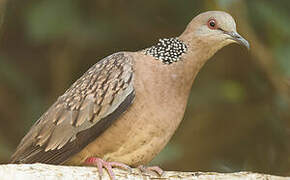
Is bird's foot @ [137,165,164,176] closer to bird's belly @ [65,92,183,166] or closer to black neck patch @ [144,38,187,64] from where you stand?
bird's belly @ [65,92,183,166]

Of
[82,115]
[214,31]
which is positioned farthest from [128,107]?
[214,31]

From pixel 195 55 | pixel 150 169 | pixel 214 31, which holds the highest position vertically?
pixel 214 31

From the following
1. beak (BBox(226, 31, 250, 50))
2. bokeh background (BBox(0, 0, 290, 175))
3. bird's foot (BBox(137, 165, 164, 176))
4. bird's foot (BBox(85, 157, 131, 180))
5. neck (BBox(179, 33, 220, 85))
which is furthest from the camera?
bokeh background (BBox(0, 0, 290, 175))

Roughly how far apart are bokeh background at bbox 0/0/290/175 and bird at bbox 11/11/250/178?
0.80 m

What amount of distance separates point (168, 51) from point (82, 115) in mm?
571

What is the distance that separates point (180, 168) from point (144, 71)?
167 cm

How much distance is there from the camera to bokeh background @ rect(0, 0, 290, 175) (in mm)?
4676

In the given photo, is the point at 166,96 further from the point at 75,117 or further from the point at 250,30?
the point at 250,30

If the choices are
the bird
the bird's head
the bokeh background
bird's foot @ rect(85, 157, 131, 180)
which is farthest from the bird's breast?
the bokeh background

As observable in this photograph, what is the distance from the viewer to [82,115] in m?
3.74

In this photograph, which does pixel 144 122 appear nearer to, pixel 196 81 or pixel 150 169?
pixel 150 169

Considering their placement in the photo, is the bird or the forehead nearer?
the bird

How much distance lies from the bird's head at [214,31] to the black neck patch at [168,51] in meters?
0.08

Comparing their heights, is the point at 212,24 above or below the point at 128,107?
above
